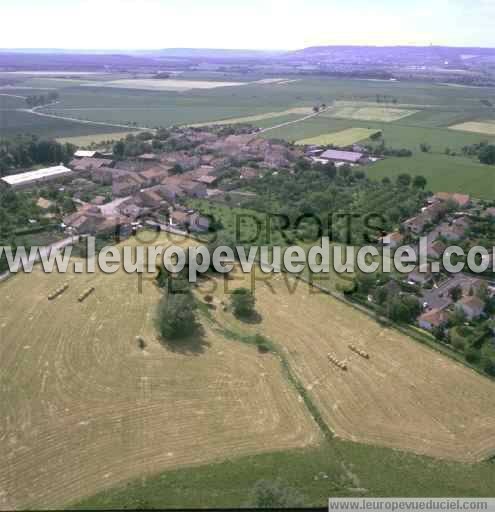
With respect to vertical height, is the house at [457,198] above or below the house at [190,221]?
above

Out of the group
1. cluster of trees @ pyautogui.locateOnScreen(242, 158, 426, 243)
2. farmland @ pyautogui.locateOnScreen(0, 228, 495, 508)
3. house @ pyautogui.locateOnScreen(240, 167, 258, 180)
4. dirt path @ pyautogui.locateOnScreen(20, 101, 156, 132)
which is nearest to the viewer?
farmland @ pyautogui.locateOnScreen(0, 228, 495, 508)

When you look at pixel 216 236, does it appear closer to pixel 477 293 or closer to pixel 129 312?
pixel 129 312

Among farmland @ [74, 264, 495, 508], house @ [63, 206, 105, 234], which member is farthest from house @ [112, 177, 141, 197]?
farmland @ [74, 264, 495, 508]

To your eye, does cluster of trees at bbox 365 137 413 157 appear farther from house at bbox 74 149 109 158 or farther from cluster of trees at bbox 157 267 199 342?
cluster of trees at bbox 157 267 199 342

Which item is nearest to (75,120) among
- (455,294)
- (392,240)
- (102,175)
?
(102,175)

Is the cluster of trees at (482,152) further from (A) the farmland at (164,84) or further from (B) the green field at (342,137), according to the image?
(A) the farmland at (164,84)

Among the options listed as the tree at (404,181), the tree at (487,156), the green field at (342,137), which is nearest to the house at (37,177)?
the green field at (342,137)

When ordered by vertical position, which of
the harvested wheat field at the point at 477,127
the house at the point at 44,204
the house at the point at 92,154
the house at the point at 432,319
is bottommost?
the house at the point at 432,319
